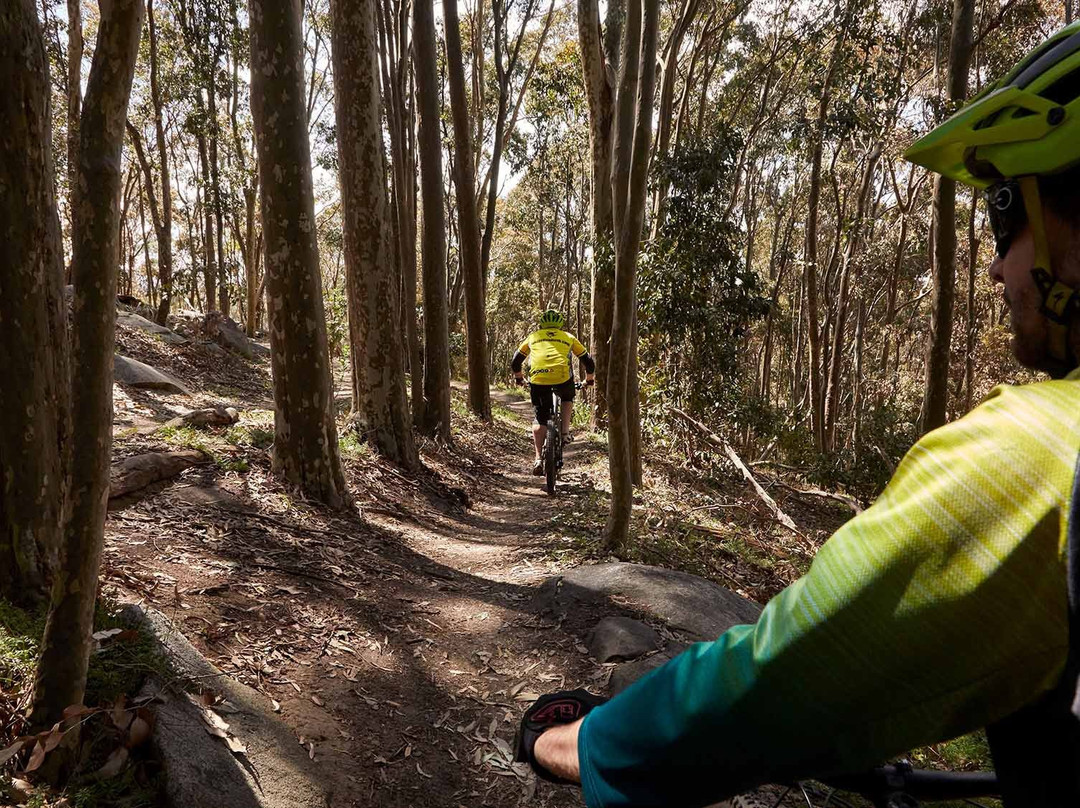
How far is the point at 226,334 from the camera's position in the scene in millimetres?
16875

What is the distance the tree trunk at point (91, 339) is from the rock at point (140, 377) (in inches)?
373

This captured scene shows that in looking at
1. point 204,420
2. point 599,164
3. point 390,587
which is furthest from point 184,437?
point 599,164

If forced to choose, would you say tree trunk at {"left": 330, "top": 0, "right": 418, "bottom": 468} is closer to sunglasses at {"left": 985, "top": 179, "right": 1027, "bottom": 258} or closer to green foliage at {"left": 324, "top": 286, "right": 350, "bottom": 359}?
sunglasses at {"left": 985, "top": 179, "right": 1027, "bottom": 258}

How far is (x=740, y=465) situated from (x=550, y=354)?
2721 mm

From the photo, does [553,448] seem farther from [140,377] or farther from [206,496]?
[140,377]

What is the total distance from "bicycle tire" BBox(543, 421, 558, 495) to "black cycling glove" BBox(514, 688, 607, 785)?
756cm

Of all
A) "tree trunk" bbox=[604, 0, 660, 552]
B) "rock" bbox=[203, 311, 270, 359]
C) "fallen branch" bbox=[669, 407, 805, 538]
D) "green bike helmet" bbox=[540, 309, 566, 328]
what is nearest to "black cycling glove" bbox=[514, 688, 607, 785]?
"tree trunk" bbox=[604, 0, 660, 552]

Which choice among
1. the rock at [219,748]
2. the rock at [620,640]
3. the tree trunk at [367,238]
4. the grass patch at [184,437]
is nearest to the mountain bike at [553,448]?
the tree trunk at [367,238]

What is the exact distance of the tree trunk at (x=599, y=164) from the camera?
416 inches

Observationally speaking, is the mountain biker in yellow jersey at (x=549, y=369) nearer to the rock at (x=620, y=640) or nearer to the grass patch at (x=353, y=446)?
the grass patch at (x=353, y=446)

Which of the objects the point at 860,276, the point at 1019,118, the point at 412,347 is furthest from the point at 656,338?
the point at 860,276

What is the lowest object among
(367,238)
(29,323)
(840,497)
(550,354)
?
(840,497)

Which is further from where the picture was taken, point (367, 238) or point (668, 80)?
point (668, 80)

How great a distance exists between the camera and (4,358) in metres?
2.74
